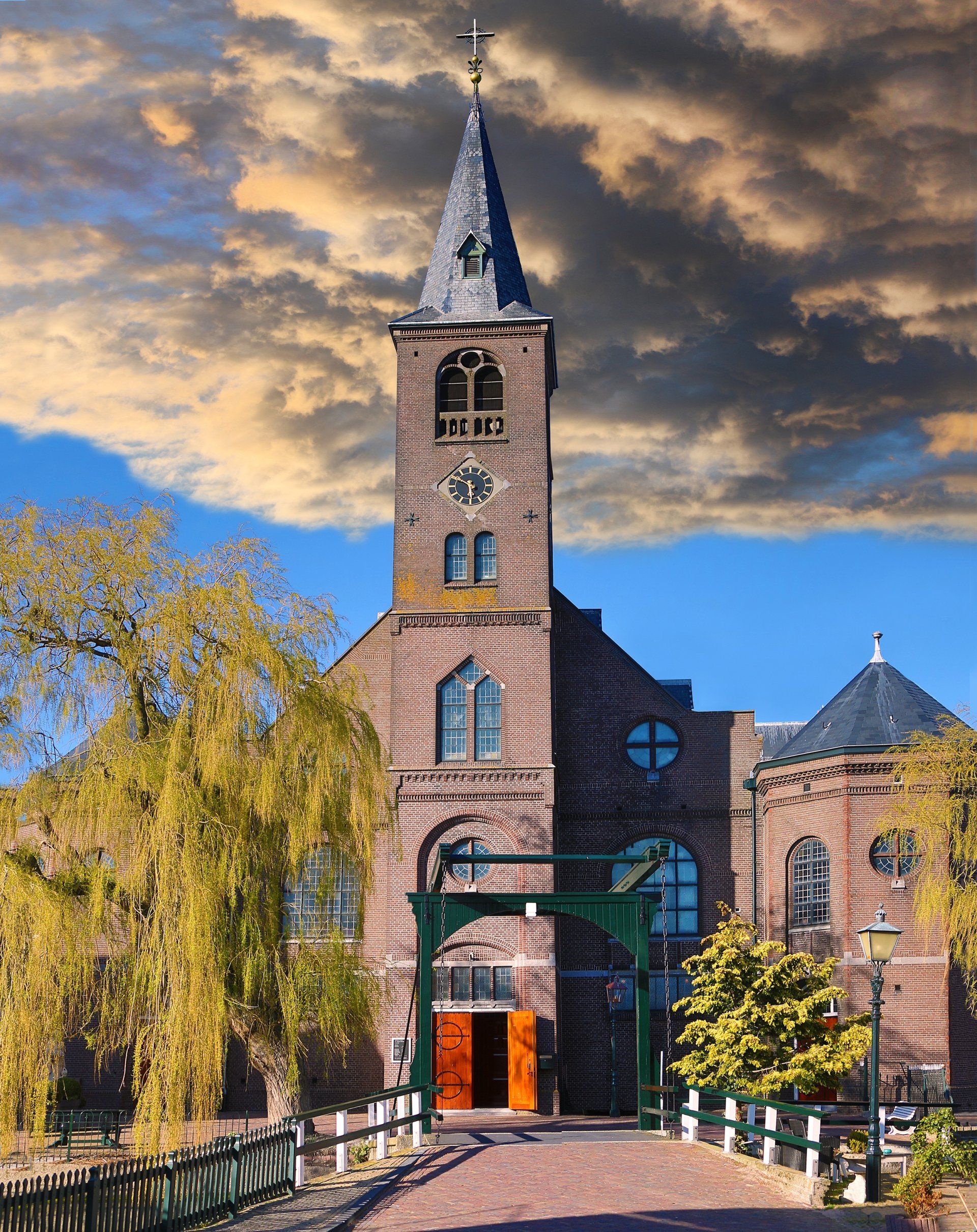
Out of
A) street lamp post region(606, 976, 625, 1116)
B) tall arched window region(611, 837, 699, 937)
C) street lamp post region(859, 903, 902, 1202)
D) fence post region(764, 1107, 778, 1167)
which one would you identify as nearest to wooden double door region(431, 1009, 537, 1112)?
street lamp post region(606, 976, 625, 1116)

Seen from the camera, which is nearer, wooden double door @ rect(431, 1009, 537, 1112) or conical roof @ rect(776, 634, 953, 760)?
wooden double door @ rect(431, 1009, 537, 1112)

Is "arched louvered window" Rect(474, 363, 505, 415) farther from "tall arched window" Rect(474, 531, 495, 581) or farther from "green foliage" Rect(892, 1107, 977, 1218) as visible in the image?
"green foliage" Rect(892, 1107, 977, 1218)

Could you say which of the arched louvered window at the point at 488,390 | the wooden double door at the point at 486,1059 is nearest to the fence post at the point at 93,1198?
the wooden double door at the point at 486,1059

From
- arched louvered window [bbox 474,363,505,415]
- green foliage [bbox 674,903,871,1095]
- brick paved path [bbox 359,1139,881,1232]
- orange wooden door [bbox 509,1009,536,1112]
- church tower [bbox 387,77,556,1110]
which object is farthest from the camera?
arched louvered window [bbox 474,363,505,415]

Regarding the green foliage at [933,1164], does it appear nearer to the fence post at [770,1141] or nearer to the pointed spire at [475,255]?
the fence post at [770,1141]

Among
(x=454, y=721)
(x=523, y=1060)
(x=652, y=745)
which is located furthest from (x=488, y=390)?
(x=523, y=1060)

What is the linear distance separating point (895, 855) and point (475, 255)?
1768 cm

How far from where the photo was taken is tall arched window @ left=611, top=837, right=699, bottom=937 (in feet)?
104

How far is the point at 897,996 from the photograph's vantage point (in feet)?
92.1

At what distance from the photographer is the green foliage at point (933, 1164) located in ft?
48.8

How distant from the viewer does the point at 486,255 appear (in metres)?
33.8

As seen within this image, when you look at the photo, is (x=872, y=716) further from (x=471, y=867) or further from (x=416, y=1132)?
(x=416, y=1132)

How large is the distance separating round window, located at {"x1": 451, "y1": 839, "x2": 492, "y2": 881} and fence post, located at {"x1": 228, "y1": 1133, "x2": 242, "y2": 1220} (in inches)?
583

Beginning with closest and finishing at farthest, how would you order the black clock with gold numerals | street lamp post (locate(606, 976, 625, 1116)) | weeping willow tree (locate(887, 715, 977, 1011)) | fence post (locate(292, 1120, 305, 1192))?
fence post (locate(292, 1120, 305, 1192)), weeping willow tree (locate(887, 715, 977, 1011)), street lamp post (locate(606, 976, 625, 1116)), the black clock with gold numerals
